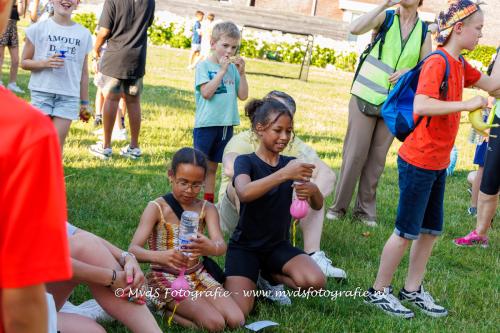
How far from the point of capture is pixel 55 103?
6273 mm

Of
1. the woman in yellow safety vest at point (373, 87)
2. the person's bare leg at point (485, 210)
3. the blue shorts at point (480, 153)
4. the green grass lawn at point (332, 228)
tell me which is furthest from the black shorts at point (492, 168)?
the blue shorts at point (480, 153)

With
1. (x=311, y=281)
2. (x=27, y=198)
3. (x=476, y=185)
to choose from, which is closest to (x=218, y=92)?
(x=311, y=281)

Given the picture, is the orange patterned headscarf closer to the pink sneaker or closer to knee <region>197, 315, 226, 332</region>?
knee <region>197, 315, 226, 332</region>

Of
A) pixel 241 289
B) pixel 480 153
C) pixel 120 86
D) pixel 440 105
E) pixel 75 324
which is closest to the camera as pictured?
pixel 75 324

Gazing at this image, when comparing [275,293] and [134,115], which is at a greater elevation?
[134,115]

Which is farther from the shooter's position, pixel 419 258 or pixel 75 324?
pixel 419 258

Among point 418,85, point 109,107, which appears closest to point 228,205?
point 418,85

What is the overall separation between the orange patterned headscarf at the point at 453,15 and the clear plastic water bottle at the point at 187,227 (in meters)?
1.94

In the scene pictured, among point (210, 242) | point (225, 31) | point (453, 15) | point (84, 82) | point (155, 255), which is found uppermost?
point (453, 15)

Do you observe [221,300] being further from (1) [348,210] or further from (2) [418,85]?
(1) [348,210]

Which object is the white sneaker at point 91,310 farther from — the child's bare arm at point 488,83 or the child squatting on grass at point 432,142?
the child's bare arm at point 488,83

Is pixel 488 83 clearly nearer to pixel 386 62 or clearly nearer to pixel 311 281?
A: pixel 311 281

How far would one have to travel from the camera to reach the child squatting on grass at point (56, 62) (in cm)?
616

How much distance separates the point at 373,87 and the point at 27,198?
18.1 ft
